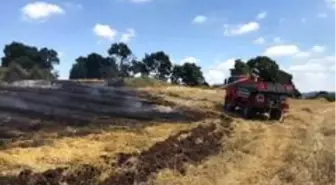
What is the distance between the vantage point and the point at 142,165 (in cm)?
1293

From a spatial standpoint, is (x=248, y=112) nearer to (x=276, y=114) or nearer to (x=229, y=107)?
(x=276, y=114)

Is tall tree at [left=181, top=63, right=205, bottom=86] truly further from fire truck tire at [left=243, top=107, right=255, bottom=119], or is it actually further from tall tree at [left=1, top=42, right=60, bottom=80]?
fire truck tire at [left=243, top=107, right=255, bottom=119]

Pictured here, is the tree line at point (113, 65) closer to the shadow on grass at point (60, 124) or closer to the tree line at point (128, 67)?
the tree line at point (128, 67)

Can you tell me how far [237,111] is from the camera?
1280 inches

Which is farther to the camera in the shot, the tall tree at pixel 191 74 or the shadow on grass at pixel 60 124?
the tall tree at pixel 191 74

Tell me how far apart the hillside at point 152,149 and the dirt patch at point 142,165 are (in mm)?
18

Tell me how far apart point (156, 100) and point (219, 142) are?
49.3 ft

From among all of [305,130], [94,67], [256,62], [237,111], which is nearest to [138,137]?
[305,130]

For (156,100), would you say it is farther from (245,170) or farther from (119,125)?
(245,170)

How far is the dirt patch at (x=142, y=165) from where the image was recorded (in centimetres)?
1129

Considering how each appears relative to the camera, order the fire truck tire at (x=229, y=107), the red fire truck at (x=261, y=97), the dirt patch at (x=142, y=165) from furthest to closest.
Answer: the fire truck tire at (x=229, y=107) → the red fire truck at (x=261, y=97) → the dirt patch at (x=142, y=165)

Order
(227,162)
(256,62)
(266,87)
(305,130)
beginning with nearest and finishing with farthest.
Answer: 1. (227,162)
2. (305,130)
3. (266,87)
4. (256,62)

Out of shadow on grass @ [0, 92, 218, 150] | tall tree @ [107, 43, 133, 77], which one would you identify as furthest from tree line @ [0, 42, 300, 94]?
shadow on grass @ [0, 92, 218, 150]

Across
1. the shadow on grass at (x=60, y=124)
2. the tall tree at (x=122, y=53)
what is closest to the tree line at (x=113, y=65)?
the tall tree at (x=122, y=53)
